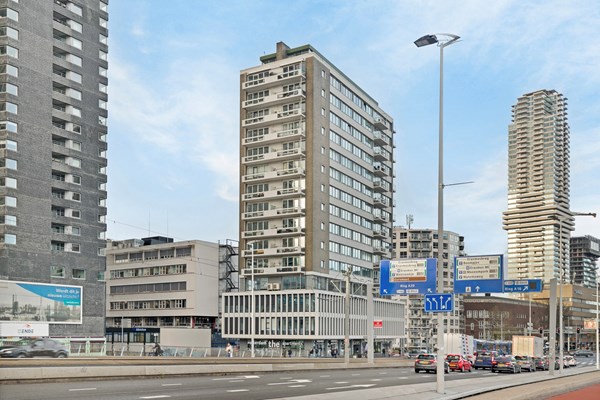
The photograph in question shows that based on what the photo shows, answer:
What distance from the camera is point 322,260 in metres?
113

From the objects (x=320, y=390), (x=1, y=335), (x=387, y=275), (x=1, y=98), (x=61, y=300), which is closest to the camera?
(x=320, y=390)

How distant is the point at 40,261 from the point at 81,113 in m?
21.2

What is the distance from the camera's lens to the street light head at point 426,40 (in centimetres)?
3048

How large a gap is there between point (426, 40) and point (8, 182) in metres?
71.2

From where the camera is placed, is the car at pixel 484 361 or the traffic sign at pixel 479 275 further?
the car at pixel 484 361

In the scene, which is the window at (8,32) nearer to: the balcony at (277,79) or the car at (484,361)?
the balcony at (277,79)

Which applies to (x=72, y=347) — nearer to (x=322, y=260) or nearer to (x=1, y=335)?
(x=1, y=335)

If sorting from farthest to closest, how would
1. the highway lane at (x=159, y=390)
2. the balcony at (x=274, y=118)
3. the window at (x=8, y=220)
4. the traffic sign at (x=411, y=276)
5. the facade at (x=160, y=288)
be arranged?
the facade at (x=160, y=288) < the balcony at (x=274, y=118) < the window at (x=8, y=220) < the traffic sign at (x=411, y=276) < the highway lane at (x=159, y=390)

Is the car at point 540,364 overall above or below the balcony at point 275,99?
below

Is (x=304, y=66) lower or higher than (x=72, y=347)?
higher

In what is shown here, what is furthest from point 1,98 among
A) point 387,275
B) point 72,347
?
point 387,275

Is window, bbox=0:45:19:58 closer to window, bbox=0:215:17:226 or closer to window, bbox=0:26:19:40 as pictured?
window, bbox=0:26:19:40

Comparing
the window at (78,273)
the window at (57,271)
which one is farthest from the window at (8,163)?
the window at (78,273)

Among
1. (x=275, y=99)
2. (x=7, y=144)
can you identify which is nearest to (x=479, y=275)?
(x=7, y=144)
